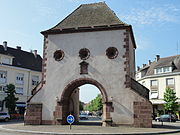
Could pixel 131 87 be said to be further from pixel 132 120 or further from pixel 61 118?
pixel 61 118

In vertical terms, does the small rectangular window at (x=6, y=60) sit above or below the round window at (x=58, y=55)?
above

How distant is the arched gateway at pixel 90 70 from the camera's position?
19.8 m

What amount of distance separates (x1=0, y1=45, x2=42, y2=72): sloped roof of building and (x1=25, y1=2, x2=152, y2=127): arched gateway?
83.3 feet

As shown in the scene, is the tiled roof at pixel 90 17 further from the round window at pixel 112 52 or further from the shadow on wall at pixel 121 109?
the shadow on wall at pixel 121 109

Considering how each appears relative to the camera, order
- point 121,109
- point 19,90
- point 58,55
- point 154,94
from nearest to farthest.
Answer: point 121,109 → point 58,55 → point 19,90 → point 154,94

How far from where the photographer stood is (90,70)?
2108 cm

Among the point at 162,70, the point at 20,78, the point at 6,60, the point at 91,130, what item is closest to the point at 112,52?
the point at 91,130

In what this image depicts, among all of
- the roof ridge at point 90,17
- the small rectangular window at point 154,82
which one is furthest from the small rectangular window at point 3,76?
the small rectangular window at point 154,82

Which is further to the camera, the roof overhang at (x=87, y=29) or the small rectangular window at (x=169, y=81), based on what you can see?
the small rectangular window at (x=169, y=81)

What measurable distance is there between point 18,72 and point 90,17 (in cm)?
2697

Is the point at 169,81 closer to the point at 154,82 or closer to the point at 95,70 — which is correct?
the point at 154,82

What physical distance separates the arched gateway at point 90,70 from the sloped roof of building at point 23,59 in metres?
25.4

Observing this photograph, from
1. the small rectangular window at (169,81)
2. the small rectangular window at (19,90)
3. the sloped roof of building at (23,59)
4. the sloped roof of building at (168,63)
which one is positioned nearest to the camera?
the small rectangular window at (19,90)

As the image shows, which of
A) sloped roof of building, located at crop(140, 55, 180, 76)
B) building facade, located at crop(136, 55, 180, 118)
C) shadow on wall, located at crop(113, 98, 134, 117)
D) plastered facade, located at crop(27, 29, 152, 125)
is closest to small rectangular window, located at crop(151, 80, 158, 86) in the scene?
building facade, located at crop(136, 55, 180, 118)
